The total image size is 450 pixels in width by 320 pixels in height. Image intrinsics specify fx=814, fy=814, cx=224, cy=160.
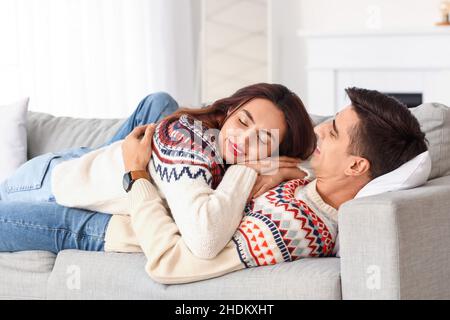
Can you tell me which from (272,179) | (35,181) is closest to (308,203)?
(272,179)

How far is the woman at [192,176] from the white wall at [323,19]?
272 cm

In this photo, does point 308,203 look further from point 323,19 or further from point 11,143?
point 323,19

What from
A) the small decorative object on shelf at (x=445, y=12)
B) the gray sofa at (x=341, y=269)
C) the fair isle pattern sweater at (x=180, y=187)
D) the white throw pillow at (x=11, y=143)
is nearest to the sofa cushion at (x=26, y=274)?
the gray sofa at (x=341, y=269)

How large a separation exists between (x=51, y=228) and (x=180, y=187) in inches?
18.7

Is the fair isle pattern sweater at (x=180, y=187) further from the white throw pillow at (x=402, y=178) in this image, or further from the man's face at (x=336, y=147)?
the white throw pillow at (x=402, y=178)

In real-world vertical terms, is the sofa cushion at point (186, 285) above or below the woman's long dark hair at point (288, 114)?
below

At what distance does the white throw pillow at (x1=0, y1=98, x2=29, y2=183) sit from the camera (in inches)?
118

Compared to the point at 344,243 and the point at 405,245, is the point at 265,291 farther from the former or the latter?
the point at 405,245

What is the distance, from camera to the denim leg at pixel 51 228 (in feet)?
7.34

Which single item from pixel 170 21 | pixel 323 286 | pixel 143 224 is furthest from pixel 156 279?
pixel 170 21

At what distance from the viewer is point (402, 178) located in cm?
198

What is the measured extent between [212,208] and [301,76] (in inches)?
131

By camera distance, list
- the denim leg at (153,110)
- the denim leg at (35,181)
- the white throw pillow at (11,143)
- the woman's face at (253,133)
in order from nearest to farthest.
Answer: the woman's face at (253,133), the denim leg at (35,181), the denim leg at (153,110), the white throw pillow at (11,143)

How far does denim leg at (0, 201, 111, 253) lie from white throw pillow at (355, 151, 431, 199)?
28.7 inches
